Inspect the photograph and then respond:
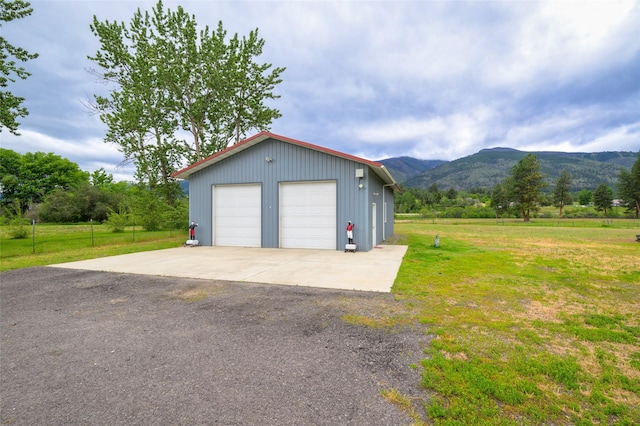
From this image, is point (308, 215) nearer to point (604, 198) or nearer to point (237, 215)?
point (237, 215)

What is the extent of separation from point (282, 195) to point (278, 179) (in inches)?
26.3

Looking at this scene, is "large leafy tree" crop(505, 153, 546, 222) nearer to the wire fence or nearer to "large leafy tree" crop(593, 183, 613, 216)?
"large leafy tree" crop(593, 183, 613, 216)

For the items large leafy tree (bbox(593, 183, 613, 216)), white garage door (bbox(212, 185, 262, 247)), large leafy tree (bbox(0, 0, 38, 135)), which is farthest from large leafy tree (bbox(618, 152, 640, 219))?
large leafy tree (bbox(0, 0, 38, 135))

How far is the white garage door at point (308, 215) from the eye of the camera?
11.1 metres

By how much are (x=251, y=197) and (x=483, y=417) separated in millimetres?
11187

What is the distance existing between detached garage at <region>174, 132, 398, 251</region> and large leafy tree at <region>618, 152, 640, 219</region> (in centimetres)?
6231

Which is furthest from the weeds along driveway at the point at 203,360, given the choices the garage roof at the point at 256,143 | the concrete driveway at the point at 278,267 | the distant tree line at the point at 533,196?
the distant tree line at the point at 533,196

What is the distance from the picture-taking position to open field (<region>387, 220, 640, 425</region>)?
2043mm

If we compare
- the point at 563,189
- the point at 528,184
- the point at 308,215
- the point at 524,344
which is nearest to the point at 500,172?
the point at 563,189

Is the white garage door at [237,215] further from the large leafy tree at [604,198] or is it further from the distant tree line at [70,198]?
the large leafy tree at [604,198]

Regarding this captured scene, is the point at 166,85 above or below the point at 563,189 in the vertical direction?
above

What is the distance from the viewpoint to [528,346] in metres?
3.04

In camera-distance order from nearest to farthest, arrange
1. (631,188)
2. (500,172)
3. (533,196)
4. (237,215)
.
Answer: (237,215)
(533,196)
(631,188)
(500,172)

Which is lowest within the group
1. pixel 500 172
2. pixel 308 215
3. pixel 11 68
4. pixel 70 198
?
pixel 308 215
